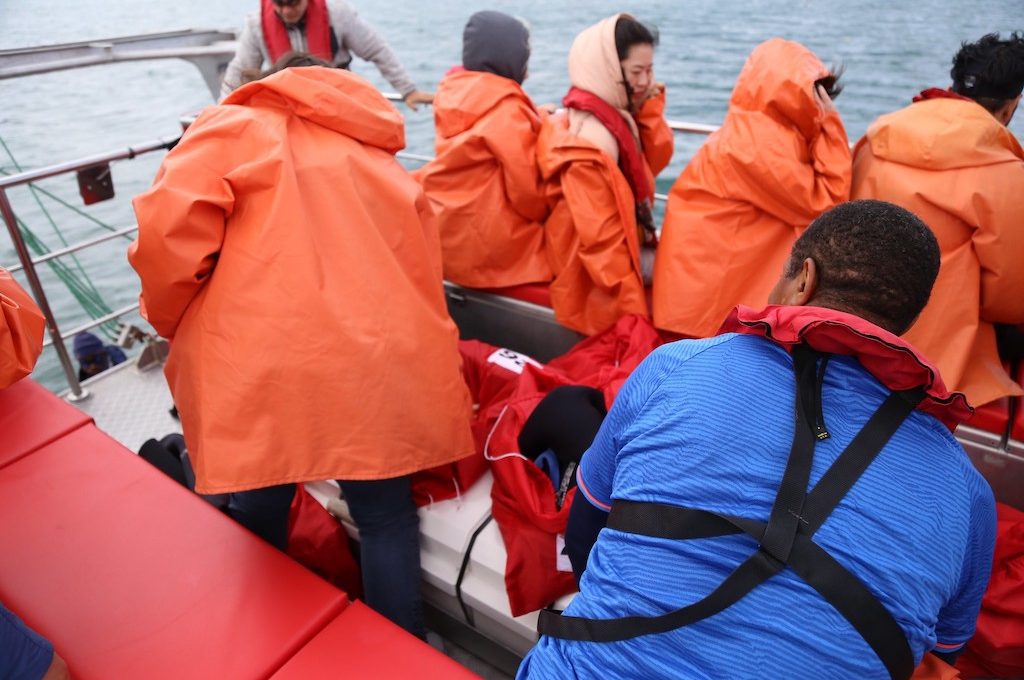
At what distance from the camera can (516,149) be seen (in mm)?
2393

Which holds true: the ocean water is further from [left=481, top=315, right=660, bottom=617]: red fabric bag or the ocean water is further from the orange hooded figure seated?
[left=481, top=315, right=660, bottom=617]: red fabric bag

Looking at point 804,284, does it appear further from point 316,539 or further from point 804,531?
point 316,539

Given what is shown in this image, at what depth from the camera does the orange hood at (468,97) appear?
243 centimetres

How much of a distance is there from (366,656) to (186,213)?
0.92 meters

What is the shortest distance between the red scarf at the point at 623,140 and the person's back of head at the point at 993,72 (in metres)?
1.01

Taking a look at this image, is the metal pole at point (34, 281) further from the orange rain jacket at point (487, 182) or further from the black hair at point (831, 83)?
the black hair at point (831, 83)

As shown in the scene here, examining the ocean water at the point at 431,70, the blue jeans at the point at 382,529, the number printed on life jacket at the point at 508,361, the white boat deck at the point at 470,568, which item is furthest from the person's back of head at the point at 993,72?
the ocean water at the point at 431,70

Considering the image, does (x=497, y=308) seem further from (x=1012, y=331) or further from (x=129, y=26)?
(x=129, y=26)

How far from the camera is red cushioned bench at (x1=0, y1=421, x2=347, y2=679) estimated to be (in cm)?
123

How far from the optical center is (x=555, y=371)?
82.8 inches

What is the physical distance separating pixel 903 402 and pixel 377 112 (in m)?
1.23

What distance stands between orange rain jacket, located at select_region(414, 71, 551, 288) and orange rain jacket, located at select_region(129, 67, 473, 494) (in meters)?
0.92

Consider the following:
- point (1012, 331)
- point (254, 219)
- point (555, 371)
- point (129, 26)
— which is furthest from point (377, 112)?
point (129, 26)

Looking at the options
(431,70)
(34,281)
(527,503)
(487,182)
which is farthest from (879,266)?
(431,70)
